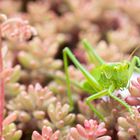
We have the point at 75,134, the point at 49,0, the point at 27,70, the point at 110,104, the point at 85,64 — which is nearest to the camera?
the point at 75,134

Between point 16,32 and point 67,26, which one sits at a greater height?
point 16,32

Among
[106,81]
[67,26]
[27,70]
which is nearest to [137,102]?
[106,81]

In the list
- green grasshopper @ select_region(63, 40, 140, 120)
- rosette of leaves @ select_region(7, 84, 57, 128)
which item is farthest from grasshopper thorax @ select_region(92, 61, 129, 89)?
rosette of leaves @ select_region(7, 84, 57, 128)

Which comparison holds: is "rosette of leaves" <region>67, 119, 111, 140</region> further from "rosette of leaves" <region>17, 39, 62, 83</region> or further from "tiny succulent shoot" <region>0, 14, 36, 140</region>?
"rosette of leaves" <region>17, 39, 62, 83</region>

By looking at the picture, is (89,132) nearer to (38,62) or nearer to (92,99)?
(92,99)

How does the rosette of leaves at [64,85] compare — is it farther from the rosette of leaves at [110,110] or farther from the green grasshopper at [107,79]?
the rosette of leaves at [110,110]

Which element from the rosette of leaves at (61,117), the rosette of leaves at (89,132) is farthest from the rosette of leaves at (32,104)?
the rosette of leaves at (89,132)

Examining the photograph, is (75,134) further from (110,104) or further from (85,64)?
(85,64)

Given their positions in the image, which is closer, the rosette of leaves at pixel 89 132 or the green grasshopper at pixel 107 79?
the rosette of leaves at pixel 89 132
